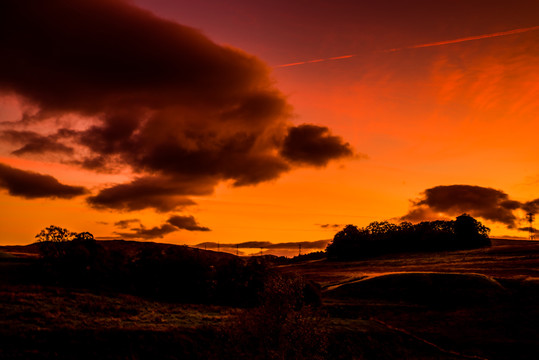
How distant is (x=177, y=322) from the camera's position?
3678cm

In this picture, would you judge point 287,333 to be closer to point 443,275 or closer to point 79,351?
point 79,351

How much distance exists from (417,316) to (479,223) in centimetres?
12641

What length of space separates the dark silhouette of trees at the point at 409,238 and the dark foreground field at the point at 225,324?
98.7 metres

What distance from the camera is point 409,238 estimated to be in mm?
183875

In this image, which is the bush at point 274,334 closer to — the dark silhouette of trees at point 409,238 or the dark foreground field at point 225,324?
the dark foreground field at point 225,324

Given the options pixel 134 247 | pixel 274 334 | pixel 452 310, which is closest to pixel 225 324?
pixel 274 334

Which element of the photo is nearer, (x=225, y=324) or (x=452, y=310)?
(x=225, y=324)

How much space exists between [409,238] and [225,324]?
519 ft

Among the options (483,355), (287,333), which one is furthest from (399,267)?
(287,333)

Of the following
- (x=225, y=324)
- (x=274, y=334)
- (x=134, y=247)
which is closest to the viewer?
(x=274, y=334)

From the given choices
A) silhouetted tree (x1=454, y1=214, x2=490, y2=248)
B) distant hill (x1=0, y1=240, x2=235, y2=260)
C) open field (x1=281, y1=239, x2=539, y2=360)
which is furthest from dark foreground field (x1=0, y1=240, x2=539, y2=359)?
silhouetted tree (x1=454, y1=214, x2=490, y2=248)

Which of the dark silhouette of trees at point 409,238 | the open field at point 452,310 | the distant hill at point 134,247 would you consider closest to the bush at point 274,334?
the open field at point 452,310

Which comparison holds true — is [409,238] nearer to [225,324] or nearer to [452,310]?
[452,310]

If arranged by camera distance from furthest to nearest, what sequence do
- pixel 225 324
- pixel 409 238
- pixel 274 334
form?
pixel 409 238
pixel 225 324
pixel 274 334
